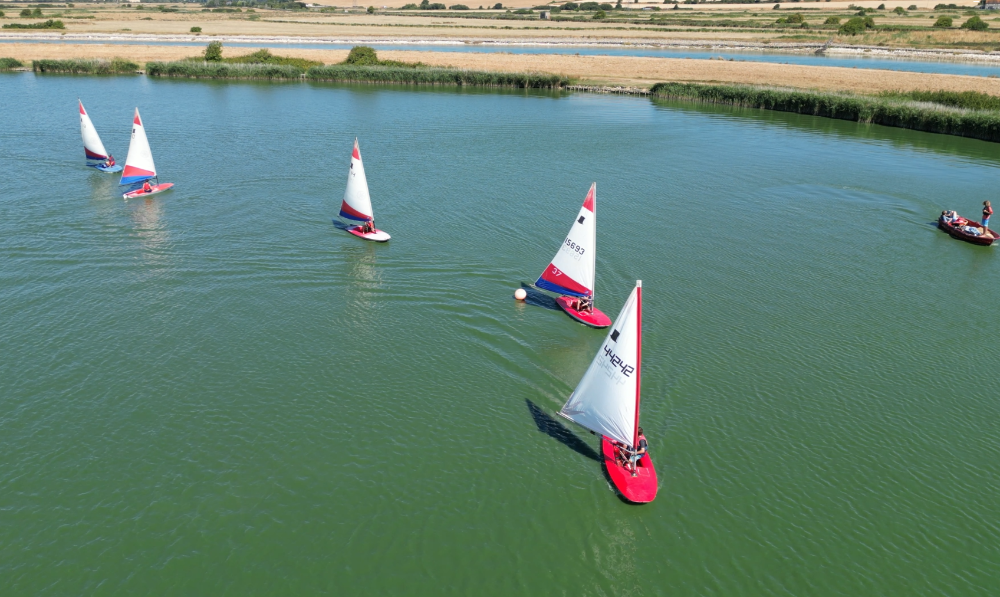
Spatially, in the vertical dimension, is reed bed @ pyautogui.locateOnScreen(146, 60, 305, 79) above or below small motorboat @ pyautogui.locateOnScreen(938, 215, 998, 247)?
above

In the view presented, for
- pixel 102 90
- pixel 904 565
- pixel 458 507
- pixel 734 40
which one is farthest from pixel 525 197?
pixel 734 40

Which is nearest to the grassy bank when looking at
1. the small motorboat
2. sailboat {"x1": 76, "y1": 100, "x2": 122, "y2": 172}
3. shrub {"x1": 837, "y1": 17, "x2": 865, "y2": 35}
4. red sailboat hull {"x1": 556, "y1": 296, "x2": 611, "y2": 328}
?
the small motorboat

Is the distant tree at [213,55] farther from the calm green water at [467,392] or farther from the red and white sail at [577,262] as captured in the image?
the red and white sail at [577,262]

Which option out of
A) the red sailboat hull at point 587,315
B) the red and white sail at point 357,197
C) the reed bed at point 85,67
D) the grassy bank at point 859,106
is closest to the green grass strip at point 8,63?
the reed bed at point 85,67

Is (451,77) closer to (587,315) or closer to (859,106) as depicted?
(859,106)

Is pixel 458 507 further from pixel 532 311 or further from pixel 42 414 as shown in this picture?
pixel 42 414

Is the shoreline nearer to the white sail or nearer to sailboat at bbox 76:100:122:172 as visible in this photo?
sailboat at bbox 76:100:122:172
